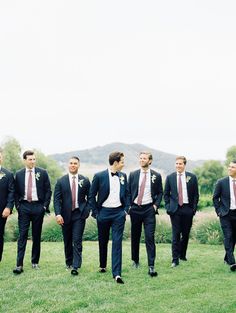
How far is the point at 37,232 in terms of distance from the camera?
10.0 metres

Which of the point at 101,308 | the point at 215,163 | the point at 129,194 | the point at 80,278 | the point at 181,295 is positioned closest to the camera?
the point at 101,308

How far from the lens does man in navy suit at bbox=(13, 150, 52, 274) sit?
987 centimetres

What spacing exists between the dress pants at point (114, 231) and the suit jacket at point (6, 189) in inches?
73.4

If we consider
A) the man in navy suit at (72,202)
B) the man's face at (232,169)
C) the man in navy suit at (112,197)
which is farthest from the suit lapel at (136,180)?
the man's face at (232,169)

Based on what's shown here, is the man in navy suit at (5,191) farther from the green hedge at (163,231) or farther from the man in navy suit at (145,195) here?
the green hedge at (163,231)

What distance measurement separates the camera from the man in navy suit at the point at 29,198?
9867mm

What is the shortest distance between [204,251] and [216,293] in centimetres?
526

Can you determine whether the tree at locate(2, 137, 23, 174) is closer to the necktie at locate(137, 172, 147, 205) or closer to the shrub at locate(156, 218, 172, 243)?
the shrub at locate(156, 218, 172, 243)

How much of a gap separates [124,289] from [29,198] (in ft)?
9.09

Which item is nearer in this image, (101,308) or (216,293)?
(101,308)

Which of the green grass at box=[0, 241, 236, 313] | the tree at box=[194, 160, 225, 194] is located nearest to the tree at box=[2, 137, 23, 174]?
the tree at box=[194, 160, 225, 194]

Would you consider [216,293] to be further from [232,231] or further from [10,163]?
[10,163]

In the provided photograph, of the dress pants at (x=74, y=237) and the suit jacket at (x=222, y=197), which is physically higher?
the suit jacket at (x=222, y=197)

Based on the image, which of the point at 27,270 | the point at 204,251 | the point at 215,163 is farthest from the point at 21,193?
the point at 215,163
